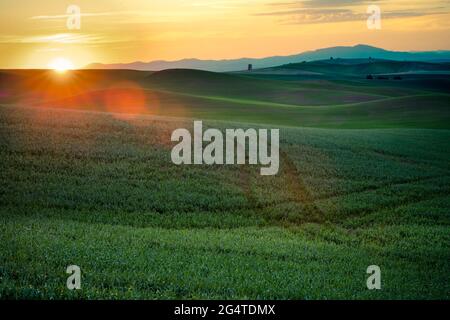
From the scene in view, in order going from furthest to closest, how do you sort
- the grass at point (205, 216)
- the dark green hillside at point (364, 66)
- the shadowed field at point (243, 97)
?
the dark green hillside at point (364, 66) < the shadowed field at point (243, 97) < the grass at point (205, 216)

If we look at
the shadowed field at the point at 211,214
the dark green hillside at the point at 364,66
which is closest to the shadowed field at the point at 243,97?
the shadowed field at the point at 211,214

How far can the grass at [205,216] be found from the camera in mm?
13820

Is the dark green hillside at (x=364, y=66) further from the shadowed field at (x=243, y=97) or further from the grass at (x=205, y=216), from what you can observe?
the grass at (x=205, y=216)

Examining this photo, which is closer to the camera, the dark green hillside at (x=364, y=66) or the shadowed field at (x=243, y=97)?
the shadowed field at (x=243, y=97)

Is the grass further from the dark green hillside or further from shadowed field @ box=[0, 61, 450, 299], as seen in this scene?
the dark green hillside

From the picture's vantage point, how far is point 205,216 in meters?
23.3

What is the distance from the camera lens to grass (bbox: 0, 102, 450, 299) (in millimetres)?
13820

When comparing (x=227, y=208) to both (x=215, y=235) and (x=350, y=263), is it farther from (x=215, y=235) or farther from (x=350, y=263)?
(x=350, y=263)

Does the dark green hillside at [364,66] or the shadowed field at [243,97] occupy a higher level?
the dark green hillside at [364,66]

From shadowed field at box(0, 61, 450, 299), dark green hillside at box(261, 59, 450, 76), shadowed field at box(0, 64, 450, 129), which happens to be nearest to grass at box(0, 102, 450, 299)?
shadowed field at box(0, 61, 450, 299)

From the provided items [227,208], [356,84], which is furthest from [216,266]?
[356,84]

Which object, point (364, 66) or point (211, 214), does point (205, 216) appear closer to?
point (211, 214)
